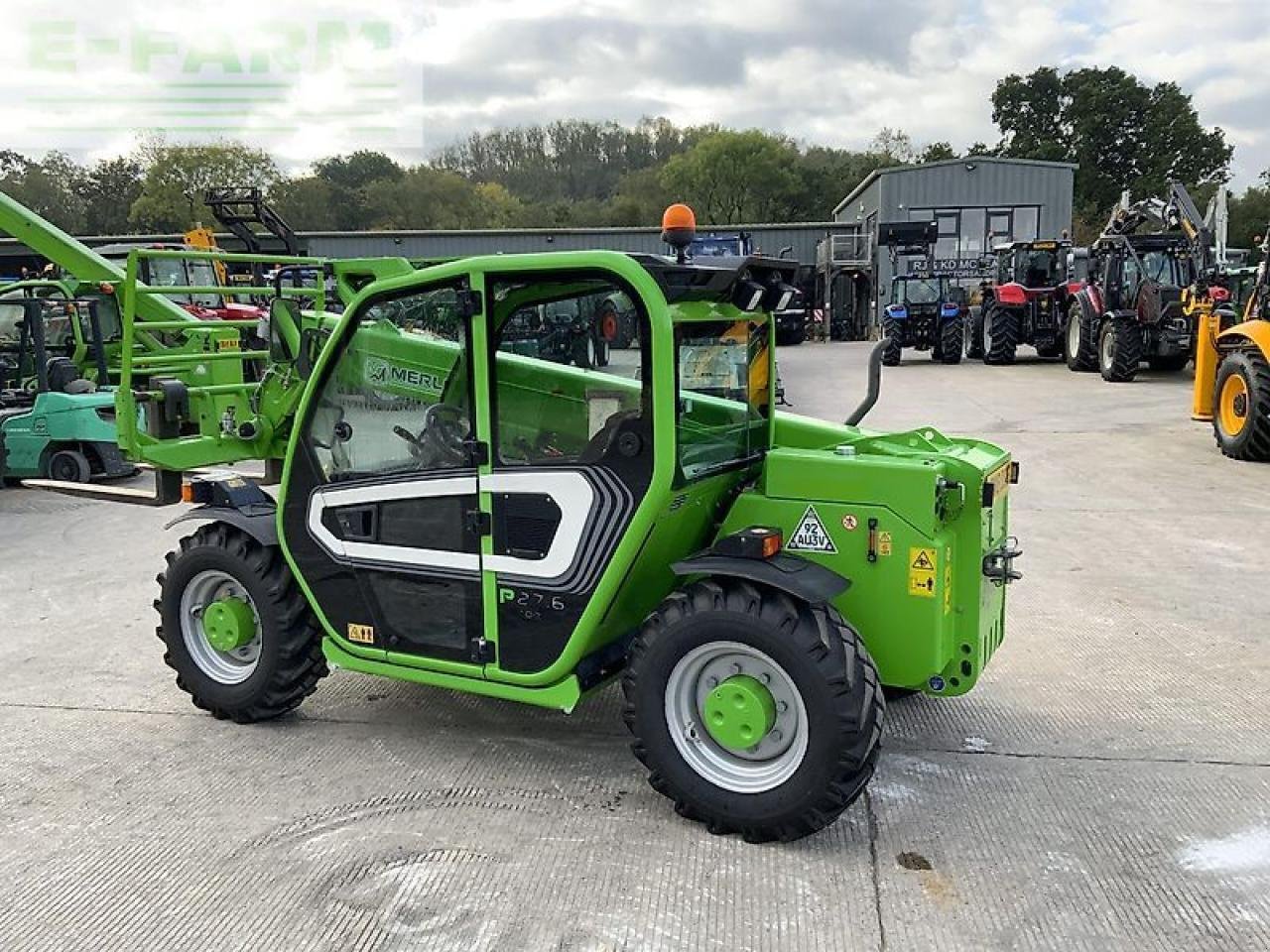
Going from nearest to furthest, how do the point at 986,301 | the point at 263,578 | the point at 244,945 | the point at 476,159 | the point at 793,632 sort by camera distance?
the point at 244,945, the point at 793,632, the point at 263,578, the point at 986,301, the point at 476,159

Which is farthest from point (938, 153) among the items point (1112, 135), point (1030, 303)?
point (1030, 303)

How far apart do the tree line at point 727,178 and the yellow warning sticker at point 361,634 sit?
2031 inches

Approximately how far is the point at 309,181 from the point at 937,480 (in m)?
55.7

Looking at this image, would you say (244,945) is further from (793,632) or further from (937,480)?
(937,480)

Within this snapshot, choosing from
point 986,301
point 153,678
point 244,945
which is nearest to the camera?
point 244,945

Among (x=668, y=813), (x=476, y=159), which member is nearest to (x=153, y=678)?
(x=668, y=813)

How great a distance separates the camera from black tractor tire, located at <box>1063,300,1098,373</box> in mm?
18172

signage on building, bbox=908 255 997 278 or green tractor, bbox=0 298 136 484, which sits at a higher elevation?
signage on building, bbox=908 255 997 278

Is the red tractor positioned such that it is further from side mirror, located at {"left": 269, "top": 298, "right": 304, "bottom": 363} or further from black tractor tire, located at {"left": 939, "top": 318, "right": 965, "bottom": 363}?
side mirror, located at {"left": 269, "top": 298, "right": 304, "bottom": 363}

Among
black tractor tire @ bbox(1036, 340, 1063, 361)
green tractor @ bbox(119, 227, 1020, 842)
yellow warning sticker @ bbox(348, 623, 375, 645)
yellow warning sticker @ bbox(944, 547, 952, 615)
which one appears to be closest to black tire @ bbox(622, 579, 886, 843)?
green tractor @ bbox(119, 227, 1020, 842)

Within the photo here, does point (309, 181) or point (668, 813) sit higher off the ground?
point (309, 181)

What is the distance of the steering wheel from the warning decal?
1104 millimetres

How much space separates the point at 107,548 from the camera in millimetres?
7047

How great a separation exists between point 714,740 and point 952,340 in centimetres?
1902
